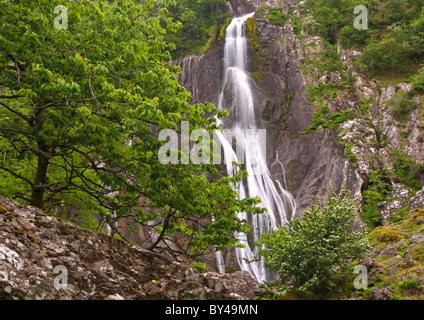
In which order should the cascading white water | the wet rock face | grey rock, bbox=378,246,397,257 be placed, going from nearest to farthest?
the wet rock face < grey rock, bbox=378,246,397,257 < the cascading white water

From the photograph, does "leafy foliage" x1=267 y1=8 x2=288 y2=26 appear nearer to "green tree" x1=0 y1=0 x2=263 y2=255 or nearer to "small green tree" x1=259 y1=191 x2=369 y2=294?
"green tree" x1=0 y1=0 x2=263 y2=255

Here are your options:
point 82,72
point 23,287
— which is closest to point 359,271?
point 23,287

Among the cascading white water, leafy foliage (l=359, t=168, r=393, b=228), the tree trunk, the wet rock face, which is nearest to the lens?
the wet rock face

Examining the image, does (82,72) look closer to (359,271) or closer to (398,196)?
(359,271)

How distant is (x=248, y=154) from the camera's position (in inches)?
1113

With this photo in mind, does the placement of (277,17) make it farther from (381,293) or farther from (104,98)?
(381,293)

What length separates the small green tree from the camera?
26.0 ft

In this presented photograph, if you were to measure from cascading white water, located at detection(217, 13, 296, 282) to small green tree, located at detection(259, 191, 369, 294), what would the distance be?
35.8 ft

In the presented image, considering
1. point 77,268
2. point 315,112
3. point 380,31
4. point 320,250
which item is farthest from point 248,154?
point 77,268

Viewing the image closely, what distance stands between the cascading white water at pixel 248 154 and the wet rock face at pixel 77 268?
43.2 feet

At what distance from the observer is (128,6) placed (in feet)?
27.9

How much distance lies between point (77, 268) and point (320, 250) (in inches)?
217

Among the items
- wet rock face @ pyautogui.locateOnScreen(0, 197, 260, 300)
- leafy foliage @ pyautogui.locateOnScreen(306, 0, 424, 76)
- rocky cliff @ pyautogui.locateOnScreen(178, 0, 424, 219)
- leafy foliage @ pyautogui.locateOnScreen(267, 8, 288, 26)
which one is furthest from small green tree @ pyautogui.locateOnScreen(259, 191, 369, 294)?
leafy foliage @ pyautogui.locateOnScreen(267, 8, 288, 26)
